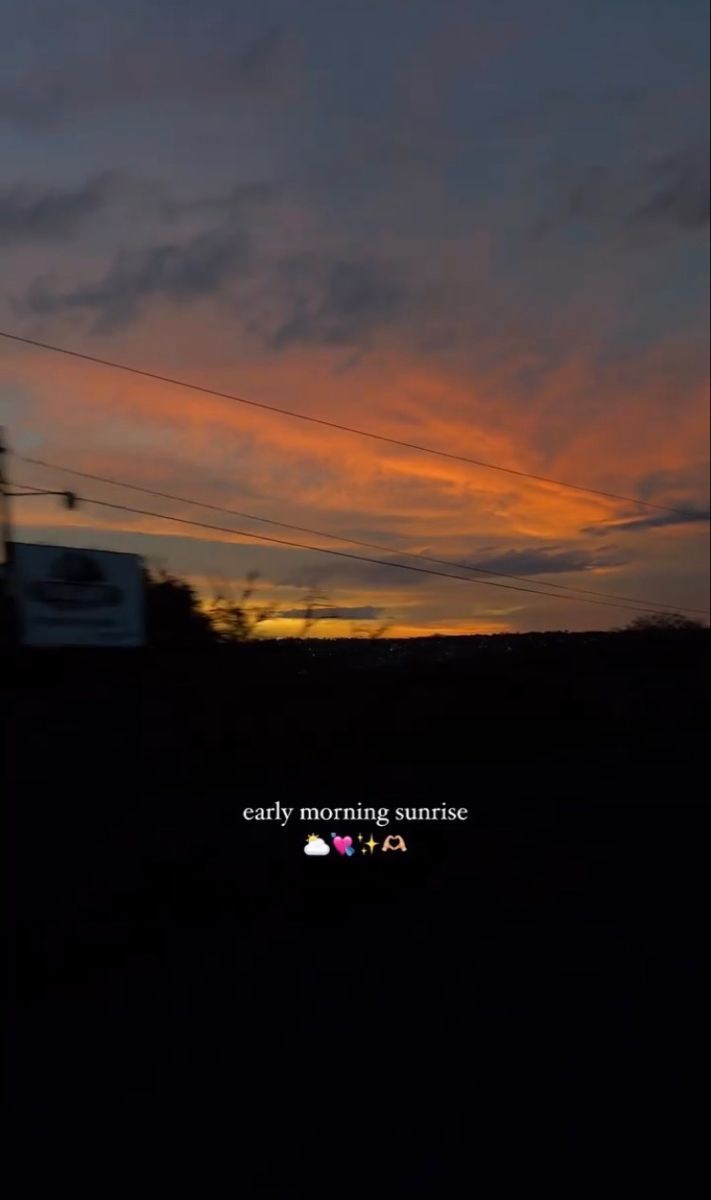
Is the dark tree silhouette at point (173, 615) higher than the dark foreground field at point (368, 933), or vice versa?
the dark tree silhouette at point (173, 615)

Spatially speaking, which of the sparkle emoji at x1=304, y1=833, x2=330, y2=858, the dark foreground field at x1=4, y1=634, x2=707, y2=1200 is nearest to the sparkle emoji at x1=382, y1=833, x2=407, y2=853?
the dark foreground field at x1=4, y1=634, x2=707, y2=1200

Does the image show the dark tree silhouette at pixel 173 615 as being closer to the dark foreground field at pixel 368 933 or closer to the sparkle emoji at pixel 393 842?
the dark foreground field at pixel 368 933

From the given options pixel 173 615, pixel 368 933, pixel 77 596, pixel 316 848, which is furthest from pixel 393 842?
pixel 77 596

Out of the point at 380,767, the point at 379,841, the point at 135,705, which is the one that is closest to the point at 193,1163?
the point at 379,841

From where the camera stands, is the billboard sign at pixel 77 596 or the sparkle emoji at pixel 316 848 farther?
the billboard sign at pixel 77 596

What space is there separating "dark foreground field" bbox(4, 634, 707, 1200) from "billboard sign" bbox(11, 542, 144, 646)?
3293 millimetres

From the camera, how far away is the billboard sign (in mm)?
11519

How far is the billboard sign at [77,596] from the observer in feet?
37.8

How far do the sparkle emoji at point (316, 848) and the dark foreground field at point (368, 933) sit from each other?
38 millimetres

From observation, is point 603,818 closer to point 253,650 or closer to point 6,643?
point 253,650

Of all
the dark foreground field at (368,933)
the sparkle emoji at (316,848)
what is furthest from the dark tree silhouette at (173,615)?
the sparkle emoji at (316,848)

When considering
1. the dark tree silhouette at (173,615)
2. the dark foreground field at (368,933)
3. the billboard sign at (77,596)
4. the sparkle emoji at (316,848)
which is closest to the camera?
the dark foreground field at (368,933)

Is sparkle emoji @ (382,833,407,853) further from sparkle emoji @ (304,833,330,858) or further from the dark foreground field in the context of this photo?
sparkle emoji @ (304,833,330,858)

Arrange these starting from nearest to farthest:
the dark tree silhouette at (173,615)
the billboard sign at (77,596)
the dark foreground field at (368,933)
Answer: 1. the dark foreground field at (368,933)
2. the dark tree silhouette at (173,615)
3. the billboard sign at (77,596)
